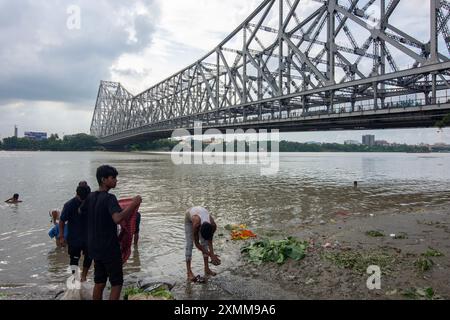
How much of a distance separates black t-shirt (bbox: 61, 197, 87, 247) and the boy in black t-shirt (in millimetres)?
1608

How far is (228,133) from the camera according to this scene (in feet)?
175

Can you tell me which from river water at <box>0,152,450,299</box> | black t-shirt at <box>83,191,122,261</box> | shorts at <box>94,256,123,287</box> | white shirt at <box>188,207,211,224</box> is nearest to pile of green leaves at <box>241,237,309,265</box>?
river water at <box>0,152,450,299</box>

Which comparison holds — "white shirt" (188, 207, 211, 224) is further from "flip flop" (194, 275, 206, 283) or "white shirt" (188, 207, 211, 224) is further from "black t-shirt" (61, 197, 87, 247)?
"black t-shirt" (61, 197, 87, 247)

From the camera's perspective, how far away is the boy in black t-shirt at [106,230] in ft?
13.0

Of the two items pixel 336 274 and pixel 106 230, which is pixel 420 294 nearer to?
pixel 336 274

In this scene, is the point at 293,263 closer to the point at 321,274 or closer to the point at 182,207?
the point at 321,274

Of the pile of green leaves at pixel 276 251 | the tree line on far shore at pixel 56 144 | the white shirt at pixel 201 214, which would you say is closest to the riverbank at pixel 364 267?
the pile of green leaves at pixel 276 251

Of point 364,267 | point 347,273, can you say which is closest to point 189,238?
point 347,273

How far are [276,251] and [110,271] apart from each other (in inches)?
133

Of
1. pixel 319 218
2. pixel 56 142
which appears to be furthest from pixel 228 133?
pixel 56 142

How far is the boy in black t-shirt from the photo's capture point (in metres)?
3.95

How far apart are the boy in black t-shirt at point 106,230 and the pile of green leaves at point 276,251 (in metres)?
3.07

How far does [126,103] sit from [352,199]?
12154 cm

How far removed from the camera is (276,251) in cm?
645
